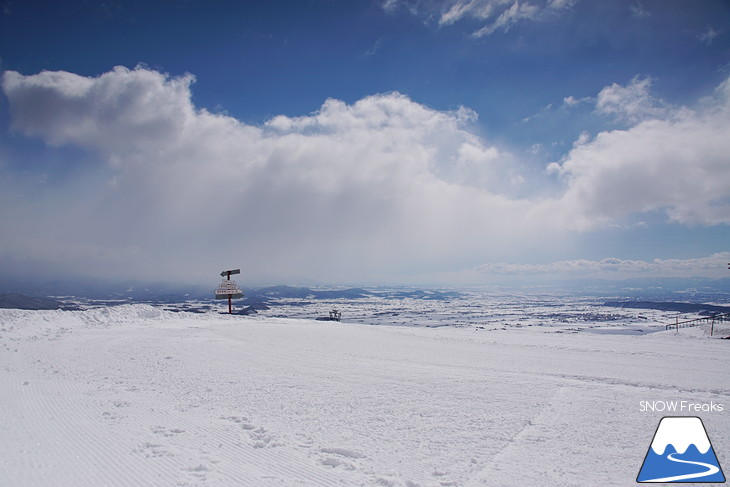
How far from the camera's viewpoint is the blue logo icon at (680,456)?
229 inches

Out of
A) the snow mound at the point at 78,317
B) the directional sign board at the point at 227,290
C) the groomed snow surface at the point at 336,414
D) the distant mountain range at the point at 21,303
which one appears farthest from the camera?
the distant mountain range at the point at 21,303

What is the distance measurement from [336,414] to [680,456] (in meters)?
6.77

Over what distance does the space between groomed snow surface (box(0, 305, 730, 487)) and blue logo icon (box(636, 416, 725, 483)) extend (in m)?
0.20

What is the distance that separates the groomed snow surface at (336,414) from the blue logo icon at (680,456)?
201 mm

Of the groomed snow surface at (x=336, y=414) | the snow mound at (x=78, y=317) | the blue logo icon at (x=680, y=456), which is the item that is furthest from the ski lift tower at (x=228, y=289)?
the blue logo icon at (x=680, y=456)

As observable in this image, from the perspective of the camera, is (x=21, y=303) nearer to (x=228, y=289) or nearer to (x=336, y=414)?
(x=228, y=289)

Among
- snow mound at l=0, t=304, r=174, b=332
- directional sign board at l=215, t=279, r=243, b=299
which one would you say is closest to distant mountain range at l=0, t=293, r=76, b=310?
snow mound at l=0, t=304, r=174, b=332

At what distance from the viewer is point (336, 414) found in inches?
339

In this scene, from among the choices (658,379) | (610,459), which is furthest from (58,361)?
(658,379)

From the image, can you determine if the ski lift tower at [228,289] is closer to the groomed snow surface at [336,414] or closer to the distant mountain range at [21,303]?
the groomed snow surface at [336,414]

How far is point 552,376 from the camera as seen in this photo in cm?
1234

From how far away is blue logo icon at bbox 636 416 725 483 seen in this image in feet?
19.1

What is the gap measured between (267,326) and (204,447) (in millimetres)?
20239

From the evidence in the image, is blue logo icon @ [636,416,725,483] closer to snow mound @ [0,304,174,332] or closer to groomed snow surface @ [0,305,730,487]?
groomed snow surface @ [0,305,730,487]
